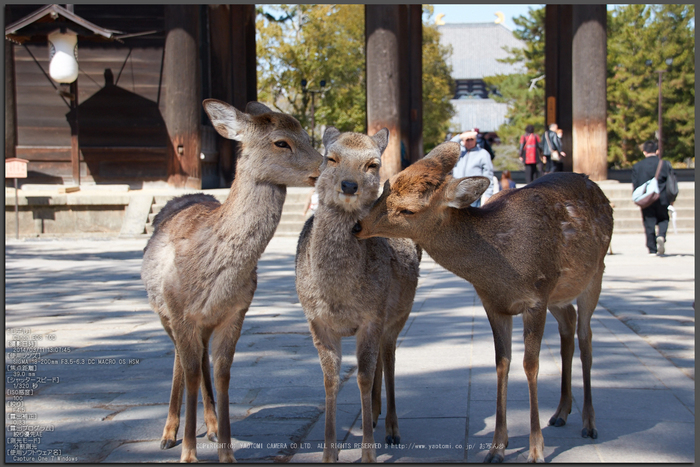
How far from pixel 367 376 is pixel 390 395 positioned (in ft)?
2.22

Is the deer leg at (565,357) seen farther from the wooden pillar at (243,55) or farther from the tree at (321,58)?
the tree at (321,58)

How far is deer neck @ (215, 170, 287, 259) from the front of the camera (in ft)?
13.8

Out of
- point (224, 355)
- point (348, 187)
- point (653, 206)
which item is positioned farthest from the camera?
point (653, 206)

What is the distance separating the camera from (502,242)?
4.39m

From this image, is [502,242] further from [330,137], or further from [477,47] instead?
[477,47]

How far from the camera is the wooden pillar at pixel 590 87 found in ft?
61.5

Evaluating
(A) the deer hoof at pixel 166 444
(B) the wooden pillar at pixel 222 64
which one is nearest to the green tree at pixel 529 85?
(B) the wooden pillar at pixel 222 64

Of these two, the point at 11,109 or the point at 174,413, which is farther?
the point at 11,109

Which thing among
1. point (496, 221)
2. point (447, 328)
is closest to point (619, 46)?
point (447, 328)

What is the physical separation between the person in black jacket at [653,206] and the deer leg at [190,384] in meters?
11.2

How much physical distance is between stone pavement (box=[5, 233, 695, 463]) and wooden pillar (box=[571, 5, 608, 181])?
9.64 m

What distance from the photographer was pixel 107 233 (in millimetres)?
17656

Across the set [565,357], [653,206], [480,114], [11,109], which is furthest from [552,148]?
[480,114]

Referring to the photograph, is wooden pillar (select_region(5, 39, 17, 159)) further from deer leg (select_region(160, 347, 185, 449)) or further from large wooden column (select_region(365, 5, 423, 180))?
deer leg (select_region(160, 347, 185, 449))
